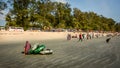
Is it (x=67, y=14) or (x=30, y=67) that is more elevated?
(x=67, y=14)

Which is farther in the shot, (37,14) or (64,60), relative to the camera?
(37,14)

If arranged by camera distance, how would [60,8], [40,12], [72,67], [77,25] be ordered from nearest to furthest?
[72,67], [40,12], [60,8], [77,25]

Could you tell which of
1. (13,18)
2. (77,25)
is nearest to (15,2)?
(13,18)

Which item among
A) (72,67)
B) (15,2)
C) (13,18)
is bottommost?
(72,67)

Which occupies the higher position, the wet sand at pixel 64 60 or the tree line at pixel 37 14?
the tree line at pixel 37 14

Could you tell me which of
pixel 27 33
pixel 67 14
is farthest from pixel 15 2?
pixel 67 14

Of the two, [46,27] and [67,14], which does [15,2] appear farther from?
[67,14]

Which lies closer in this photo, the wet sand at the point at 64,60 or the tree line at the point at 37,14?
the wet sand at the point at 64,60

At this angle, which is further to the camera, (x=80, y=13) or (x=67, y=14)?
(x=80, y=13)

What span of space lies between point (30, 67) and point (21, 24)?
56285 mm

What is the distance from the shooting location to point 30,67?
1488cm

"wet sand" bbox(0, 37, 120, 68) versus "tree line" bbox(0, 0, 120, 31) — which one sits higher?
"tree line" bbox(0, 0, 120, 31)

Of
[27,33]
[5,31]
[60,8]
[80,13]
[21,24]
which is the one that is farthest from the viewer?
[80,13]

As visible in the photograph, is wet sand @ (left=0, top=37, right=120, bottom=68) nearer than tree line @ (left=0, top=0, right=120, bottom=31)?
Yes
